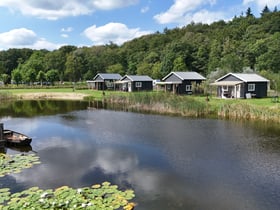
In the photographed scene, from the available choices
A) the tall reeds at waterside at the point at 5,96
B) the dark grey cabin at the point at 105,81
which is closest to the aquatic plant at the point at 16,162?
the tall reeds at waterside at the point at 5,96

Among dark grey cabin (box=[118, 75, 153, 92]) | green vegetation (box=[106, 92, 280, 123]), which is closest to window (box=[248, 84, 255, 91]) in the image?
green vegetation (box=[106, 92, 280, 123])

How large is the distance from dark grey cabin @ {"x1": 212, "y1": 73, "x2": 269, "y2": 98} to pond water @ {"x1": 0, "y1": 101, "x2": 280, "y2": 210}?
13.5 meters

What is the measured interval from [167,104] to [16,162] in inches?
770

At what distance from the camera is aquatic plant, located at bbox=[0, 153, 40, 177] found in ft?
37.8

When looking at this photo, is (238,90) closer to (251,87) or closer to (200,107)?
(251,87)

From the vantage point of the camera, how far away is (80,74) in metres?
84.1

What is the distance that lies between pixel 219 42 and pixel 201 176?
62.4 metres

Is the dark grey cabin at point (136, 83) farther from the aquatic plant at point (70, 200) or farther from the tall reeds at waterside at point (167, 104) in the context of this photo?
the aquatic plant at point (70, 200)

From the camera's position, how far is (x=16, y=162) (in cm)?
1275

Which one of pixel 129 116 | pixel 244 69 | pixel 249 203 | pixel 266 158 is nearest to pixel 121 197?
pixel 249 203

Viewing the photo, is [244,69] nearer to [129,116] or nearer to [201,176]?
[129,116]

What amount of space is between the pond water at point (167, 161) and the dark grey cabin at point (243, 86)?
1346cm

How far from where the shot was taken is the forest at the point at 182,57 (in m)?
55.6

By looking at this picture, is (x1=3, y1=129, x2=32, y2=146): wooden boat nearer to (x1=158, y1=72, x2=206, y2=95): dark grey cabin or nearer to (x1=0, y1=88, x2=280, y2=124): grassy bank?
(x1=0, y1=88, x2=280, y2=124): grassy bank
